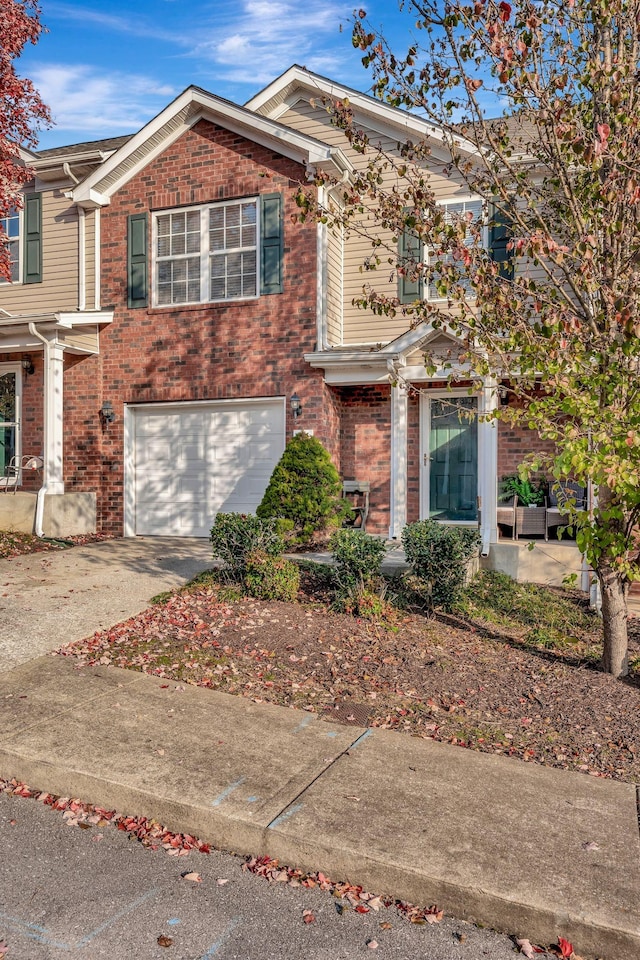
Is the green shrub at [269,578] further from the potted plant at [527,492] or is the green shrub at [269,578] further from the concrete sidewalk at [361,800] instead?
the potted plant at [527,492]

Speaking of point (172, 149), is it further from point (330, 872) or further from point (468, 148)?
point (330, 872)

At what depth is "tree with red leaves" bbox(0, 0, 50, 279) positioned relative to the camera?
7.77 metres

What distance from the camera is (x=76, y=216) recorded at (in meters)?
12.3

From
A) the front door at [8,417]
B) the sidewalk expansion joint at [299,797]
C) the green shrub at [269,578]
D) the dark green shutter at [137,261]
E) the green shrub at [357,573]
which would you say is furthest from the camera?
the front door at [8,417]

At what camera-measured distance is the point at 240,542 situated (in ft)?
24.4

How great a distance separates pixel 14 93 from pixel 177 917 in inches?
332

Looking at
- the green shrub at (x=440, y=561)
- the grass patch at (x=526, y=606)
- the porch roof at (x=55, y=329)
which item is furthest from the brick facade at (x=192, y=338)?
the green shrub at (x=440, y=561)

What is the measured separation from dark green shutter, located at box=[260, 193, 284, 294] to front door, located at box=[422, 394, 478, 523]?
9.71 ft

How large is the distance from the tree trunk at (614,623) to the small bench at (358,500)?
5.51 meters

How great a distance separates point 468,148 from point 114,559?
7.73 meters

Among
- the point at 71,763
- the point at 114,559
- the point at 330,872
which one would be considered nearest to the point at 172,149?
the point at 114,559

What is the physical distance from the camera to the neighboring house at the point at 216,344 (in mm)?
A: 10695

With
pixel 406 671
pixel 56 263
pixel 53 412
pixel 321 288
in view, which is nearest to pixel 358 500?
pixel 321 288

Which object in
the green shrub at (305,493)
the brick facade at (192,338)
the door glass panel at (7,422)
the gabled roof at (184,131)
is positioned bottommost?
the green shrub at (305,493)
